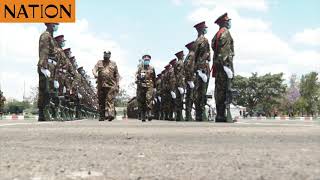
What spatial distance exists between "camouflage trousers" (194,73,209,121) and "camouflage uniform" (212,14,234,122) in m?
2.85

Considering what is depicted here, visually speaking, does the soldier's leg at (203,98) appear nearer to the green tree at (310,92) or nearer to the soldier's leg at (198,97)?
the soldier's leg at (198,97)

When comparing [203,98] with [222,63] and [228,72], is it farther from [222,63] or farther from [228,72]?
[228,72]

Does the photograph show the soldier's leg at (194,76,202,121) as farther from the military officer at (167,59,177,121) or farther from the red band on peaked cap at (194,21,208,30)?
the military officer at (167,59,177,121)

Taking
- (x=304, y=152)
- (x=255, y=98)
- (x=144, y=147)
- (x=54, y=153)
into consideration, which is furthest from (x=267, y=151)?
(x=255, y=98)

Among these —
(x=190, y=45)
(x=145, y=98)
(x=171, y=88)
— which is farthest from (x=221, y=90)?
(x=171, y=88)

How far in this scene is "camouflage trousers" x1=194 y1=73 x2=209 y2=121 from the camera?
65.0ft

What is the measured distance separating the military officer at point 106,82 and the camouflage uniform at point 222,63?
476cm

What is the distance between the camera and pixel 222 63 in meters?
16.5

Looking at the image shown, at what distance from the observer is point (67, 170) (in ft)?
14.9

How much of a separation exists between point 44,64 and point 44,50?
48cm

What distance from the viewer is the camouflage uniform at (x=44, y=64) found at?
19609 millimetres

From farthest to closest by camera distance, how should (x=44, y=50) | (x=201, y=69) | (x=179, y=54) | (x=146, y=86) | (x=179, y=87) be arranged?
(x=179, y=54)
(x=179, y=87)
(x=146, y=86)
(x=44, y=50)
(x=201, y=69)

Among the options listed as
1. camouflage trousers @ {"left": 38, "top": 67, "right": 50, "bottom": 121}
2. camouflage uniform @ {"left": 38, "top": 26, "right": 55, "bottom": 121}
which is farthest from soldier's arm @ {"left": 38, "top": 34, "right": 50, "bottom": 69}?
camouflage trousers @ {"left": 38, "top": 67, "right": 50, "bottom": 121}

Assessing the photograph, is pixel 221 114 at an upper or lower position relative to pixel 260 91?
lower
